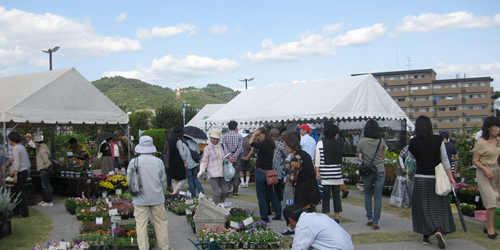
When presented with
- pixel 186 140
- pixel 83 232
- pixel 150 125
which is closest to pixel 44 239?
pixel 83 232

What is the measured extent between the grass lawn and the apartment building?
2411 inches

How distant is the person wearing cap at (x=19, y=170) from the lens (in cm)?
935

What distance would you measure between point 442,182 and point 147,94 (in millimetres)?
116814

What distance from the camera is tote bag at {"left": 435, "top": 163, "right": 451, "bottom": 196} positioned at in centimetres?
621

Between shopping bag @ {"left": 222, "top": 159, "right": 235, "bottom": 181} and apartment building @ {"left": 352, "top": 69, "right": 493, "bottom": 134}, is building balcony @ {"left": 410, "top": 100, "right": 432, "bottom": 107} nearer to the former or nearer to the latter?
apartment building @ {"left": 352, "top": 69, "right": 493, "bottom": 134}

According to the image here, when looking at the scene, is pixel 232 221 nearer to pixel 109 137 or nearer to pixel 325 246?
pixel 325 246

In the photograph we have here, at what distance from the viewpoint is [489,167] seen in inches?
275

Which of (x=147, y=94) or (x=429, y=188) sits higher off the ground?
(x=147, y=94)

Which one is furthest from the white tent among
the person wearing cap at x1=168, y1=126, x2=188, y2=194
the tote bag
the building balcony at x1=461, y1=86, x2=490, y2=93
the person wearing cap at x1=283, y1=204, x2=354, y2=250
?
the building balcony at x1=461, y1=86, x2=490, y2=93

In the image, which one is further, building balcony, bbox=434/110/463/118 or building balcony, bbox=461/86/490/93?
building balcony, bbox=434/110/463/118

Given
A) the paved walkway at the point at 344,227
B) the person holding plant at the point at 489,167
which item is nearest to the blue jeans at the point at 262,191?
the paved walkway at the point at 344,227

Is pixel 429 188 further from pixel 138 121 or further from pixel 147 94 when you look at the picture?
pixel 147 94

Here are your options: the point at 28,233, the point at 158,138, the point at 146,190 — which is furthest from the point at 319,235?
the point at 158,138

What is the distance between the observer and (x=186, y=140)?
11.2 m
